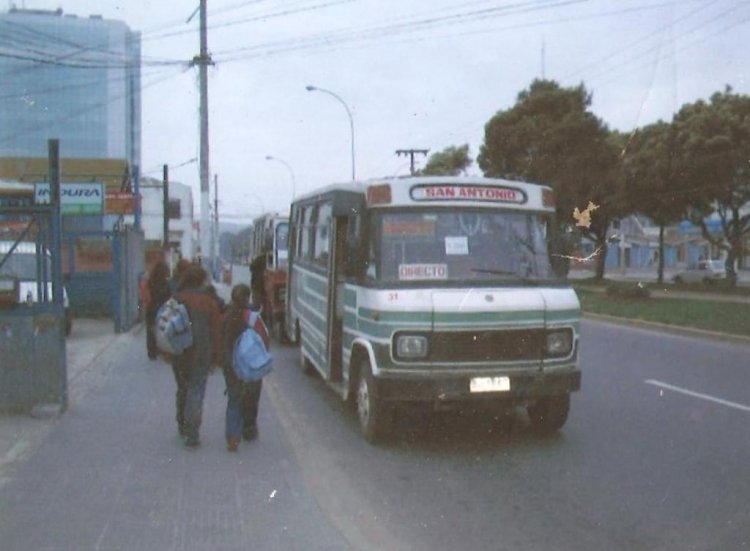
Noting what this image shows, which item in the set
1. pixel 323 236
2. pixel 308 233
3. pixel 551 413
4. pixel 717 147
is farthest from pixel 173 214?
pixel 551 413

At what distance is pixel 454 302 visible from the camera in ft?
26.7

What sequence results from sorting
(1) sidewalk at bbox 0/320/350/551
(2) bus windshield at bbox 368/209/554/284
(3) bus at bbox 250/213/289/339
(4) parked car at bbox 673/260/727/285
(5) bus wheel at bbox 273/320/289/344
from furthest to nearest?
(4) parked car at bbox 673/260/727/285 → (3) bus at bbox 250/213/289/339 → (5) bus wheel at bbox 273/320/289/344 → (2) bus windshield at bbox 368/209/554/284 → (1) sidewalk at bbox 0/320/350/551

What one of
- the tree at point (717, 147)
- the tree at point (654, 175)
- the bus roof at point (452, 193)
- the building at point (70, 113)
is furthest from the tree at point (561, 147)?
the building at point (70, 113)

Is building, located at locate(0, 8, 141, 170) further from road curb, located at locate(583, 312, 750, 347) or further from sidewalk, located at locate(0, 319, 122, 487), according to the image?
sidewalk, located at locate(0, 319, 122, 487)

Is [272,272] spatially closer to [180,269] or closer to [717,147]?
[180,269]

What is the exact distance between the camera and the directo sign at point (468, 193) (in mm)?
8727

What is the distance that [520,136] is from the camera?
45.3 m

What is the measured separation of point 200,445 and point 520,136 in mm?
38935

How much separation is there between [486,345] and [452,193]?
59.7 inches

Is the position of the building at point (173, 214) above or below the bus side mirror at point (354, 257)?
above

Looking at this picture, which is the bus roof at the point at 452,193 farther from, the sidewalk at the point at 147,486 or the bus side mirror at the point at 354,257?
the sidewalk at the point at 147,486

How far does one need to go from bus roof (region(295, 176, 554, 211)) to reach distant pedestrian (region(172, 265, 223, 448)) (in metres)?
1.75

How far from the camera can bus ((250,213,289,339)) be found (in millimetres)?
17688

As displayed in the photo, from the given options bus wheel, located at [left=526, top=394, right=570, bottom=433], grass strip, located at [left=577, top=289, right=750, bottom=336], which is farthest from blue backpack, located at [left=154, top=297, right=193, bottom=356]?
grass strip, located at [left=577, top=289, right=750, bottom=336]
